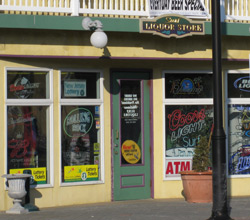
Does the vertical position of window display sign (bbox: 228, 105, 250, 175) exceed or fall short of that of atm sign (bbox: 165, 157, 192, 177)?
it exceeds it

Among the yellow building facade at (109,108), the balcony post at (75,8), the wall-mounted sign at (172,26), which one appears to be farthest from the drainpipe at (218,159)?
the balcony post at (75,8)

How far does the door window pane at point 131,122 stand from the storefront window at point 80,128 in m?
0.57

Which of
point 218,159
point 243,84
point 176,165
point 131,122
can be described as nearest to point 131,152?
point 131,122

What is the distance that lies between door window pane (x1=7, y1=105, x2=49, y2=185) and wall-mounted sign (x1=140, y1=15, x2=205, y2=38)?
2.72 m

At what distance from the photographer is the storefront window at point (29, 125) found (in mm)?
12266

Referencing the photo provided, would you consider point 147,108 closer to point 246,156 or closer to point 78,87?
point 78,87

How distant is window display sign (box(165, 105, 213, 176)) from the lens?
13.7 m

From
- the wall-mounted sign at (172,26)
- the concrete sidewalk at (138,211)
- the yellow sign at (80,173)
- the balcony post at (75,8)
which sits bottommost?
the concrete sidewalk at (138,211)

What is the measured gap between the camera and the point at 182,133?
13.8 meters

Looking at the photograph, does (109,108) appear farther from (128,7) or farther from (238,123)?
(238,123)

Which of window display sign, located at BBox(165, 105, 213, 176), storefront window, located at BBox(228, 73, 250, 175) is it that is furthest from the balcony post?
storefront window, located at BBox(228, 73, 250, 175)

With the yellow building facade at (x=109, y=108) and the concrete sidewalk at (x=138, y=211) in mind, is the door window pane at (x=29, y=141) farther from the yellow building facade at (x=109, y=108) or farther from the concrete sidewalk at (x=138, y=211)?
the concrete sidewalk at (x=138, y=211)

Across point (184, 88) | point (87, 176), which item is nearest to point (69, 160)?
point (87, 176)

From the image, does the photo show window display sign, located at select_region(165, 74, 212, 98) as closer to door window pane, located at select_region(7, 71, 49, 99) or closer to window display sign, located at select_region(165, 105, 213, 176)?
window display sign, located at select_region(165, 105, 213, 176)
